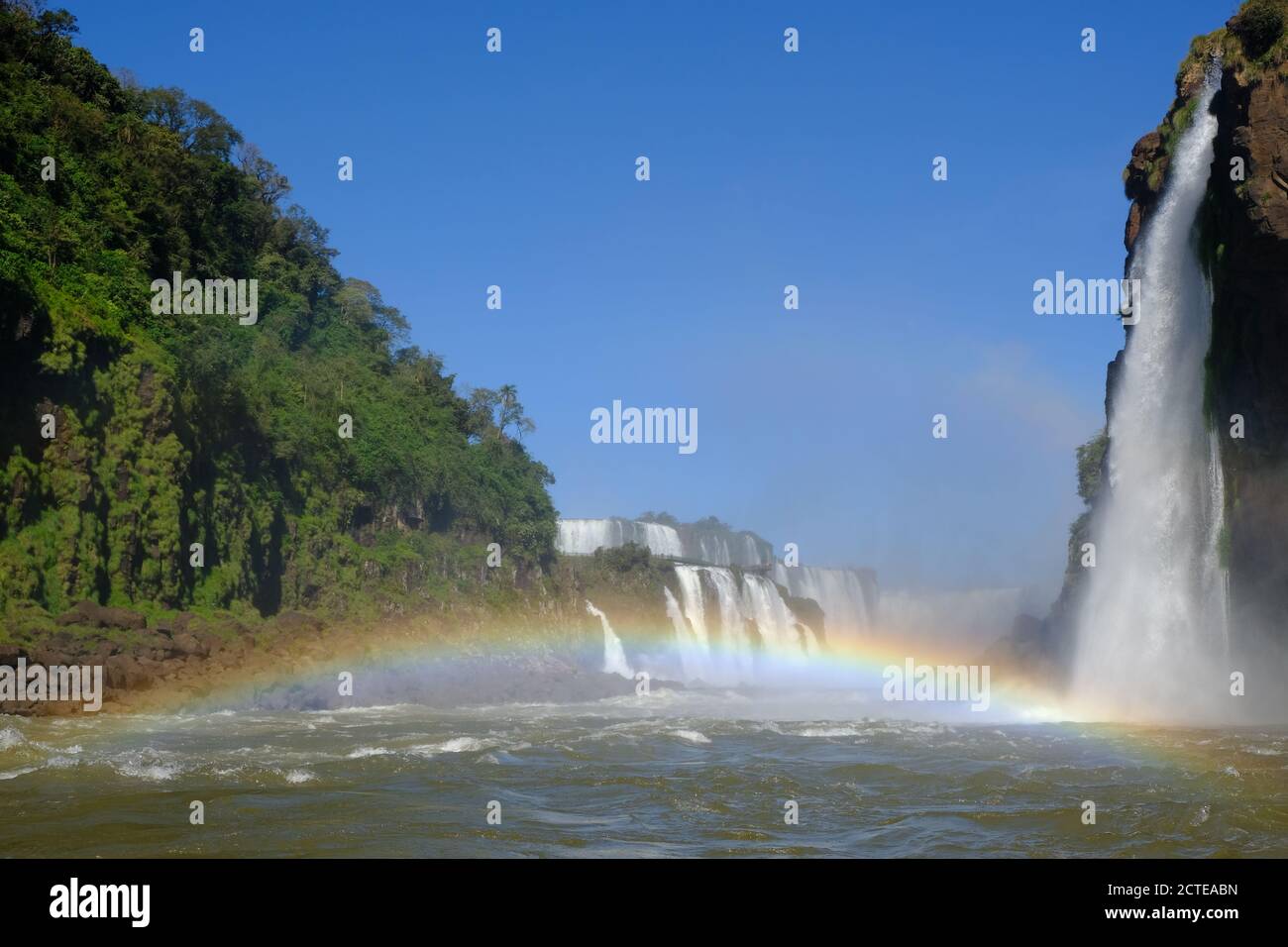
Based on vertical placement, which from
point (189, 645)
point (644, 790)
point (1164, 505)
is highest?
point (1164, 505)

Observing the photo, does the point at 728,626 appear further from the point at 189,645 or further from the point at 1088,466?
the point at 189,645

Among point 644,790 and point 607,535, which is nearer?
point 644,790

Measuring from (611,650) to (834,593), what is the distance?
27.2 metres

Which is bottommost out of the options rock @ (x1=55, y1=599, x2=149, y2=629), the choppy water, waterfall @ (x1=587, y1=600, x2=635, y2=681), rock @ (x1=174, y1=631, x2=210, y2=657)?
waterfall @ (x1=587, y1=600, x2=635, y2=681)

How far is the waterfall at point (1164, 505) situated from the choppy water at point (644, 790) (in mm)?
5613

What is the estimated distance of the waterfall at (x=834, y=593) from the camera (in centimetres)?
8625

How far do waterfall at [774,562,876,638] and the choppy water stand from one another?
58.9 metres

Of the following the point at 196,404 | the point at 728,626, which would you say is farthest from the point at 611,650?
the point at 196,404

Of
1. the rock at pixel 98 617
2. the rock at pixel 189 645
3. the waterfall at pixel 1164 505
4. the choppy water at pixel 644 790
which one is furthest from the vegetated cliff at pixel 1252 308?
the rock at pixel 98 617

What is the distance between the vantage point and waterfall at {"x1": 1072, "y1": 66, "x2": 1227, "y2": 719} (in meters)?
30.8

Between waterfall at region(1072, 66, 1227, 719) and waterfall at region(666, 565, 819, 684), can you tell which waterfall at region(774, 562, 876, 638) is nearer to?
waterfall at region(666, 565, 819, 684)

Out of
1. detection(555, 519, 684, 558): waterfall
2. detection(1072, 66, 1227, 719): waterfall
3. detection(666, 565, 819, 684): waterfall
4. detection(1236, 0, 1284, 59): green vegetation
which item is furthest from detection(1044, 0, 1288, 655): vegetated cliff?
detection(555, 519, 684, 558): waterfall

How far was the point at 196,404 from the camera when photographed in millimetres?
40625

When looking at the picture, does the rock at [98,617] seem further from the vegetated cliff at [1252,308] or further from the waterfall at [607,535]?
the waterfall at [607,535]
